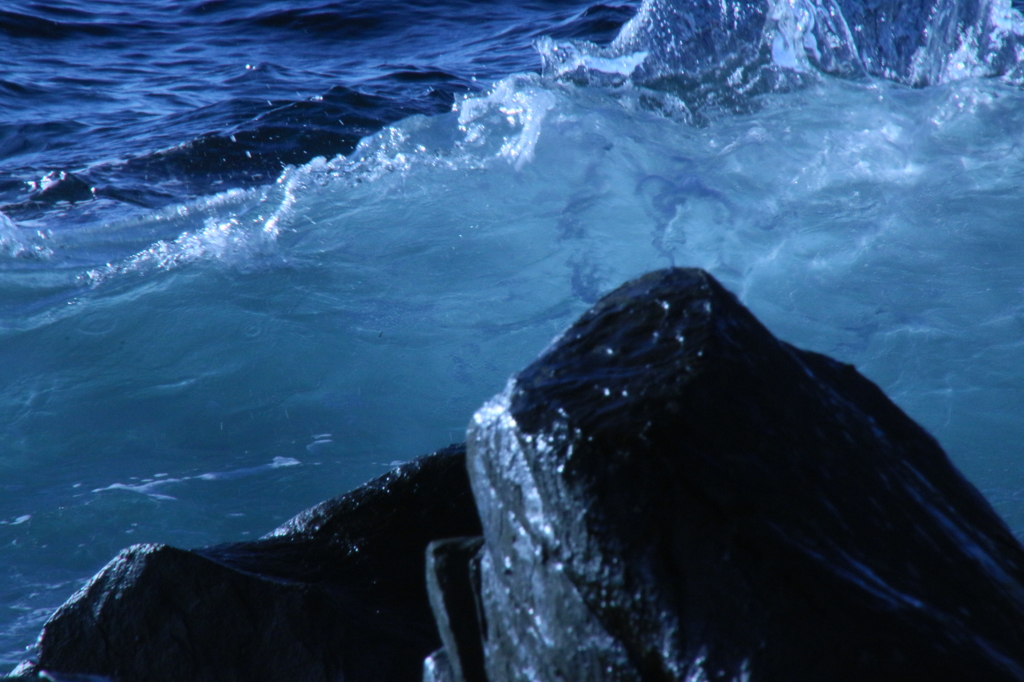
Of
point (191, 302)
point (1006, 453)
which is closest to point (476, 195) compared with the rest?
point (191, 302)

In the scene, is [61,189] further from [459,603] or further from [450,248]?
[459,603]

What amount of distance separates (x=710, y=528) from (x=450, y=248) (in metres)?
4.35

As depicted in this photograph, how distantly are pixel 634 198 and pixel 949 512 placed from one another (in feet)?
13.9

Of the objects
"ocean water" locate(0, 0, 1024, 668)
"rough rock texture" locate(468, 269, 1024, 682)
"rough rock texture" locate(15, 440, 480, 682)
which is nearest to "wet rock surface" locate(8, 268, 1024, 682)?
"rough rock texture" locate(468, 269, 1024, 682)

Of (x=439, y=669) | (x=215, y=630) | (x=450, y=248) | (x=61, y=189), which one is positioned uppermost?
(x=439, y=669)

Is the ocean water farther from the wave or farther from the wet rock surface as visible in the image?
the wet rock surface

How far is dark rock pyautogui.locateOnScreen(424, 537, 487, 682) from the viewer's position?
1.53 meters

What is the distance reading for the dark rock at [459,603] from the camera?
5.02ft

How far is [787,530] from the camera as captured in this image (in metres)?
1.27

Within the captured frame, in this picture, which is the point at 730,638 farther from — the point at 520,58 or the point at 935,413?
the point at 520,58

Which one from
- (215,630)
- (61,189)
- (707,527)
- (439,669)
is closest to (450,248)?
(61,189)

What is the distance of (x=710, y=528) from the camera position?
49.3 inches

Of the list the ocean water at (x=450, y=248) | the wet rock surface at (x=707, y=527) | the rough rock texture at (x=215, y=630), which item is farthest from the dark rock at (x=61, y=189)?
the wet rock surface at (x=707, y=527)

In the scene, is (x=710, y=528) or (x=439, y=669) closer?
(x=710, y=528)
